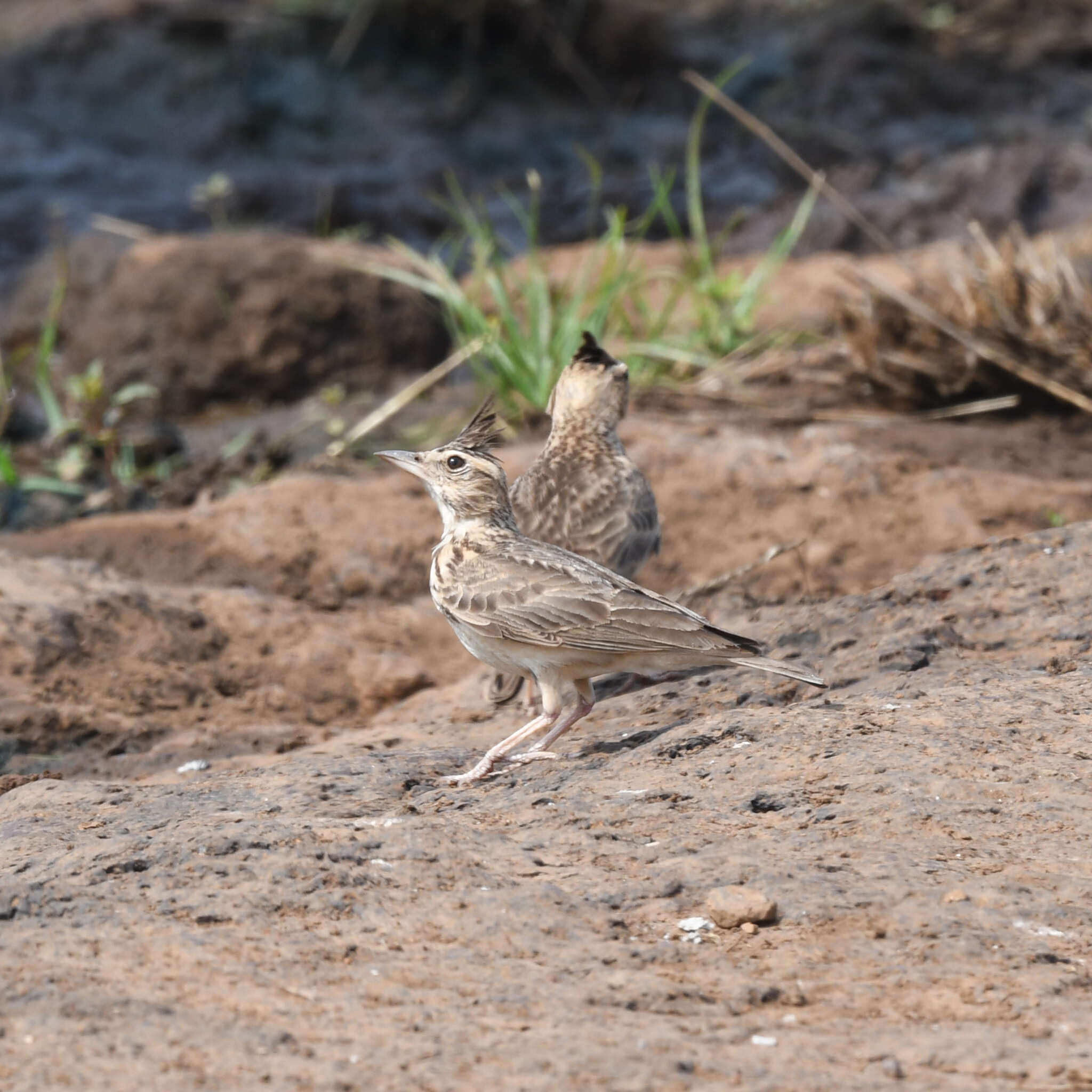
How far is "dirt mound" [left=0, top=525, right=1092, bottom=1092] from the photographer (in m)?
2.58

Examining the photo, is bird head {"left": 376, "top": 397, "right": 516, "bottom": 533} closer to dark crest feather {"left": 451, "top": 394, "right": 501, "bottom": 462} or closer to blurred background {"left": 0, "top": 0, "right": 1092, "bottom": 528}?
dark crest feather {"left": 451, "top": 394, "right": 501, "bottom": 462}

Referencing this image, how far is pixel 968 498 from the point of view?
23.3 feet

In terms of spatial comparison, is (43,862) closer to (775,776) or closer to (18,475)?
(775,776)

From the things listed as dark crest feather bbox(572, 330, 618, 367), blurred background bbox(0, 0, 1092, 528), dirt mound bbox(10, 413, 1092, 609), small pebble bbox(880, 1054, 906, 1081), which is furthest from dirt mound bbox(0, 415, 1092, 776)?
small pebble bbox(880, 1054, 906, 1081)

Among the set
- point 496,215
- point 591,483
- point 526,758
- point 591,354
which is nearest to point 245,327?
point 496,215

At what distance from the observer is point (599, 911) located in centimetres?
312

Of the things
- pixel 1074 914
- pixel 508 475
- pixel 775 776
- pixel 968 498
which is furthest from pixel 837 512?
pixel 1074 914

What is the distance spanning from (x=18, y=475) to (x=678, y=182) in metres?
7.94

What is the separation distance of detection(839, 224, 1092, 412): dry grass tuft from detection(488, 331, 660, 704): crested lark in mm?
2496

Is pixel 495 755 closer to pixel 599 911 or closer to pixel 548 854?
pixel 548 854

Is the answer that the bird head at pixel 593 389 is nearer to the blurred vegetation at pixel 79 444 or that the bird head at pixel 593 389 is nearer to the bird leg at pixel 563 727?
the bird leg at pixel 563 727

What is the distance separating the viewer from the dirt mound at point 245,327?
10.4 m

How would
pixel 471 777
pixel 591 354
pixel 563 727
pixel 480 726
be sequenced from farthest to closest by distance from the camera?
pixel 591 354
pixel 480 726
pixel 563 727
pixel 471 777

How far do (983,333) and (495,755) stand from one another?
16.7ft
